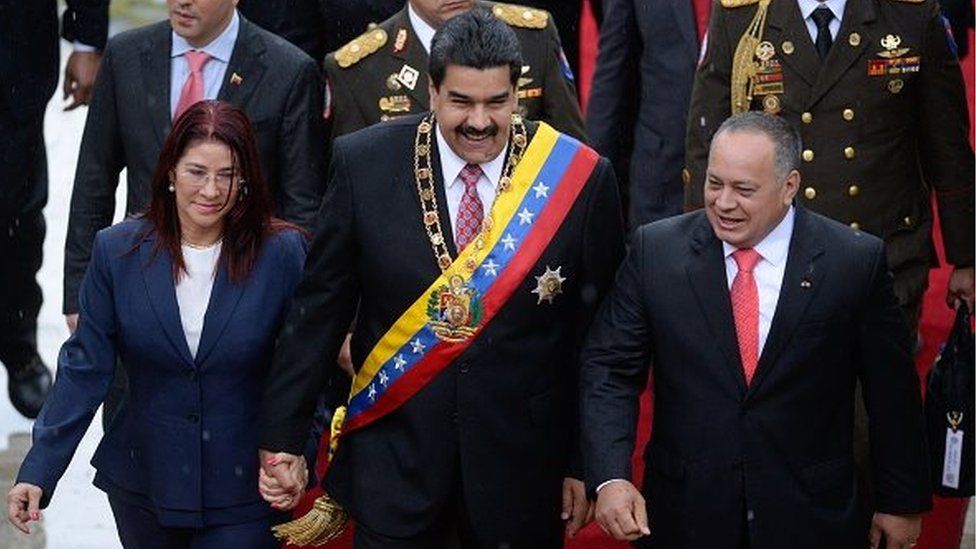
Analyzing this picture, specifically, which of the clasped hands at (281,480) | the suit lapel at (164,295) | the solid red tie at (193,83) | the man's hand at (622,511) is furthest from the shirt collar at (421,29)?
the man's hand at (622,511)

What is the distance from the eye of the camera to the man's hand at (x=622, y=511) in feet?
15.4

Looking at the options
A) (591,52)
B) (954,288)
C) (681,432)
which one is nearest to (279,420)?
(681,432)

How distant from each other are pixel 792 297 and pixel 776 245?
127 millimetres

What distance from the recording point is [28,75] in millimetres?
7500

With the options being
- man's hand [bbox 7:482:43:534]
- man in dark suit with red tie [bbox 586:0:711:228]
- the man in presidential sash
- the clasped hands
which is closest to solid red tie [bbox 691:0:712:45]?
man in dark suit with red tie [bbox 586:0:711:228]

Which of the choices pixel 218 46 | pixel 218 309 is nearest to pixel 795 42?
pixel 218 46

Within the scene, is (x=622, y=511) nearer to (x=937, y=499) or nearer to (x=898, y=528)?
(x=898, y=528)

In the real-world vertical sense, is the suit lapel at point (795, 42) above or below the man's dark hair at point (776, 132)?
above

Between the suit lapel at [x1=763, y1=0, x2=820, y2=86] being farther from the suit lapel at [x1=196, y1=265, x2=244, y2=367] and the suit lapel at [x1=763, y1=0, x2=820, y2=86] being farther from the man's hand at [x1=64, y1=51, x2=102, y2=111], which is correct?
the man's hand at [x1=64, y1=51, x2=102, y2=111]

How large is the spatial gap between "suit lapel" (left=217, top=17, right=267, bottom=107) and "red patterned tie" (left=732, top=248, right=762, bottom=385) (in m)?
1.75

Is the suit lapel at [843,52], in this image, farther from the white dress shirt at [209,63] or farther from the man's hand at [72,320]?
the man's hand at [72,320]

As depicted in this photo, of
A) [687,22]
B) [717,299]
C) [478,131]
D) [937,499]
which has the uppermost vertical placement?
[687,22]

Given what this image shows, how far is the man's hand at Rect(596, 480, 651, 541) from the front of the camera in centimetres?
470

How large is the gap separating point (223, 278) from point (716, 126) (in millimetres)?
1509
